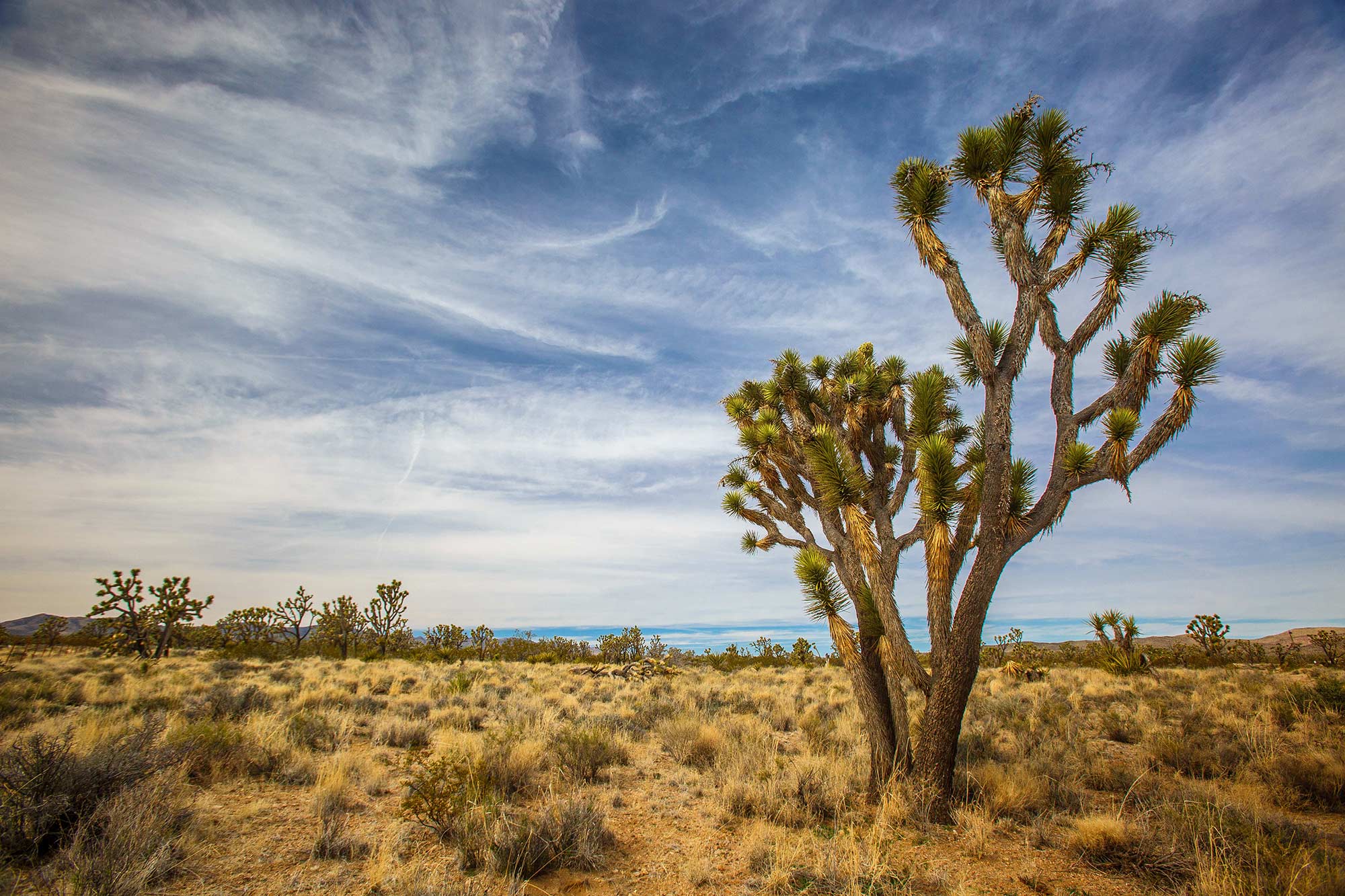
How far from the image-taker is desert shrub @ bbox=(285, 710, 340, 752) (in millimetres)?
8375

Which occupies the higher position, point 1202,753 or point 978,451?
point 978,451

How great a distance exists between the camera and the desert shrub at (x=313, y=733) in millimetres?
8375

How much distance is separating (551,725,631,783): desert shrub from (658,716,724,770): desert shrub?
86 centimetres

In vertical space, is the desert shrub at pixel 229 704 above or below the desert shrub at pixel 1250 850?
above

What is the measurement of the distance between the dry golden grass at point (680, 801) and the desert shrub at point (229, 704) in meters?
0.07

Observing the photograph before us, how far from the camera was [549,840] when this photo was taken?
5449 millimetres

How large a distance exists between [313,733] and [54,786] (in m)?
4.17

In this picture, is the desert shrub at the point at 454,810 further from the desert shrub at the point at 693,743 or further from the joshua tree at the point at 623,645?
the joshua tree at the point at 623,645

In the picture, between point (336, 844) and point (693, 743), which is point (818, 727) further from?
point (336, 844)

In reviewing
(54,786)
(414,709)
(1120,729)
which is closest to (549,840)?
(54,786)

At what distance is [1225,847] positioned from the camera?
17.0 feet

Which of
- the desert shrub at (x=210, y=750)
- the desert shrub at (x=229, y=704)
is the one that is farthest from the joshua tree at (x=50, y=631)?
the desert shrub at (x=210, y=750)

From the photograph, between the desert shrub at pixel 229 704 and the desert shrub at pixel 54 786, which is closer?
the desert shrub at pixel 54 786

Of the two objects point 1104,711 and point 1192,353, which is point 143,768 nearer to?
point 1192,353
